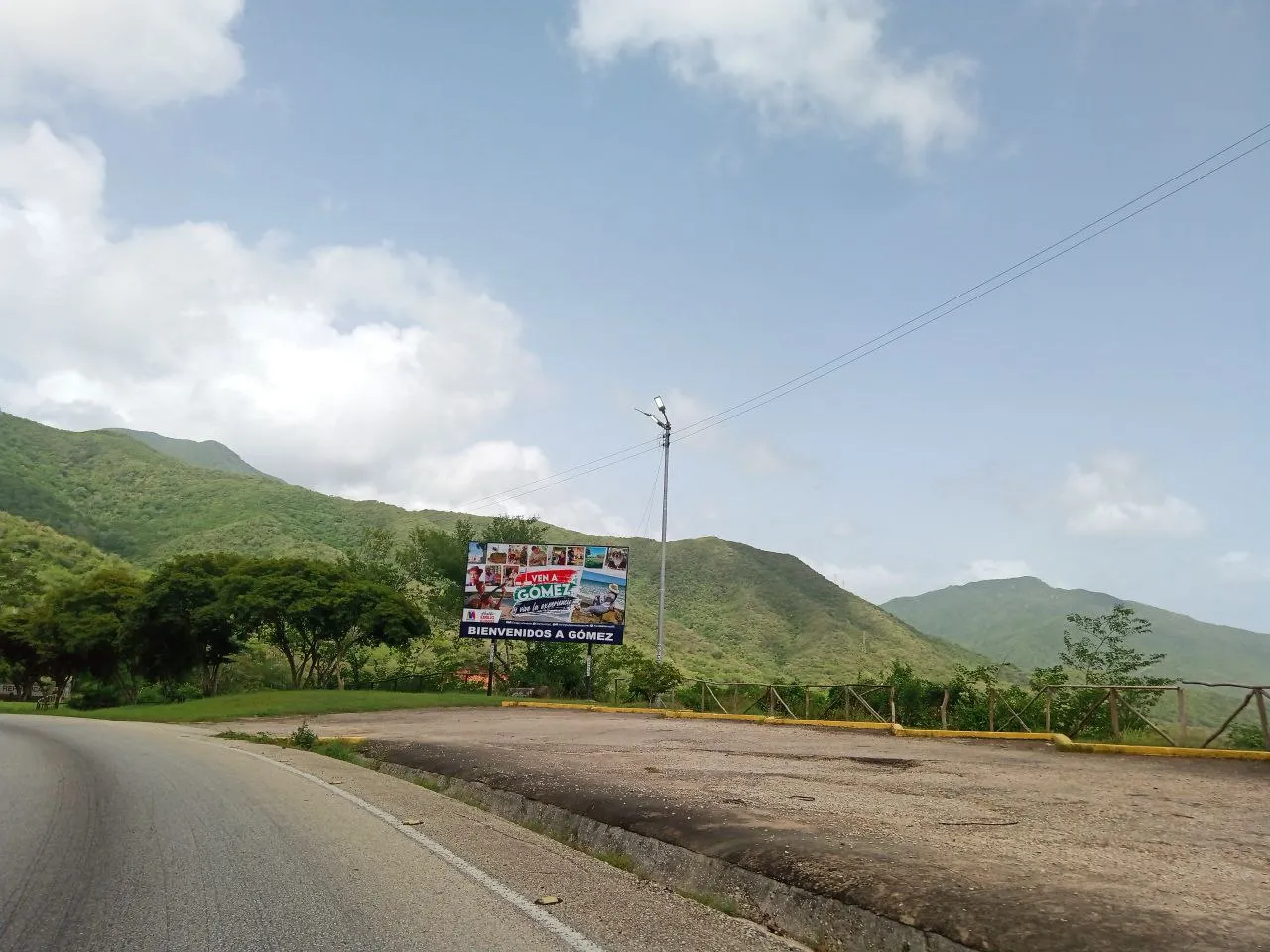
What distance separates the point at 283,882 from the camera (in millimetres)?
6480

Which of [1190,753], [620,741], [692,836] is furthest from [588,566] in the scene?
[692,836]

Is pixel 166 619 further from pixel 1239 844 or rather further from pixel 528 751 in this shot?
pixel 1239 844

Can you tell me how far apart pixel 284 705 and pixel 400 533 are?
278 ft

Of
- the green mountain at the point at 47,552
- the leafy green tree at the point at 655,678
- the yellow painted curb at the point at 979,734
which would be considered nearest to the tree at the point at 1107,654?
the yellow painted curb at the point at 979,734

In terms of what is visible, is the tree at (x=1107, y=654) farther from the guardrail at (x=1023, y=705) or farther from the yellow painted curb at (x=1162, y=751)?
the yellow painted curb at (x=1162, y=751)

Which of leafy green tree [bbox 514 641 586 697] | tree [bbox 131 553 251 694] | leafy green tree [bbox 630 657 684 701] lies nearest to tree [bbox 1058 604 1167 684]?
leafy green tree [bbox 630 657 684 701]

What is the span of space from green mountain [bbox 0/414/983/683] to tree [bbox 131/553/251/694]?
39.0 m

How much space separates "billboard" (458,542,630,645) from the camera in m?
41.8

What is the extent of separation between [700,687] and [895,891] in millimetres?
31641

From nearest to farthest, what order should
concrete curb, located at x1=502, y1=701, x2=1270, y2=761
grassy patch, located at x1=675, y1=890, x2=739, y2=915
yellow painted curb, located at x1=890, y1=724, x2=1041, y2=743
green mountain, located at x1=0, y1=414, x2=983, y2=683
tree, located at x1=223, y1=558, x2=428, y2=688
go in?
grassy patch, located at x1=675, y1=890, x2=739, y2=915 < concrete curb, located at x1=502, y1=701, x2=1270, y2=761 < yellow painted curb, located at x1=890, y1=724, x2=1041, y2=743 < tree, located at x1=223, y1=558, x2=428, y2=688 < green mountain, located at x1=0, y1=414, x2=983, y2=683

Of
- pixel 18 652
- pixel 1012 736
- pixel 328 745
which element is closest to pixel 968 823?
pixel 1012 736

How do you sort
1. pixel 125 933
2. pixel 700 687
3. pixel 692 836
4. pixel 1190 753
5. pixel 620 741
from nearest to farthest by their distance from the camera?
pixel 125 933 → pixel 692 836 → pixel 1190 753 → pixel 620 741 → pixel 700 687

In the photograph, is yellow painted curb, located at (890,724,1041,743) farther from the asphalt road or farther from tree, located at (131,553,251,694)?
tree, located at (131,553,251,694)

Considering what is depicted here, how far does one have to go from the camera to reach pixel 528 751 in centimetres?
1714
